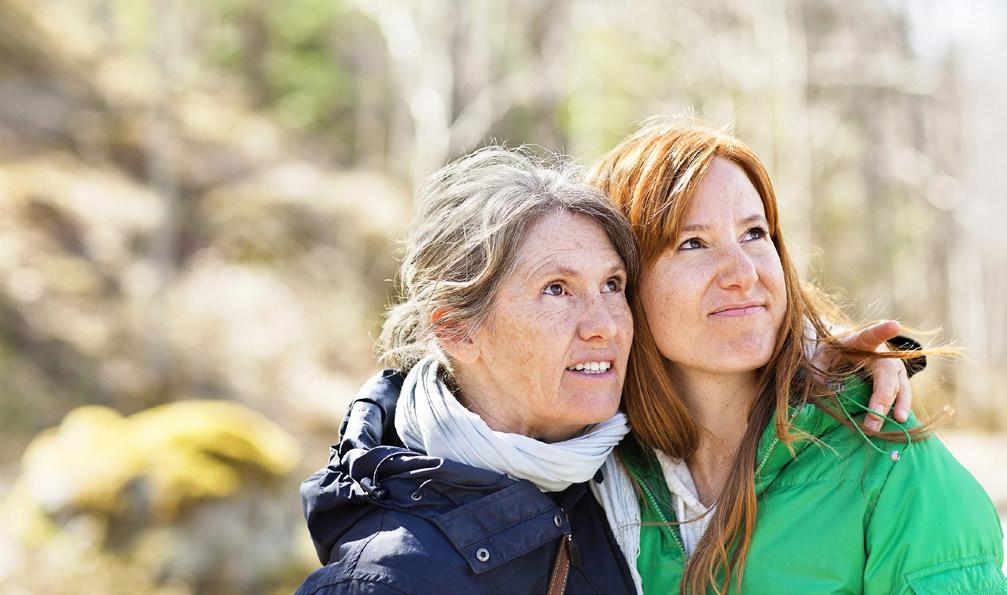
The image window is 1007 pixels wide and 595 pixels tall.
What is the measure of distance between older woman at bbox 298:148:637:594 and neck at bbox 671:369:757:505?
0.81ft

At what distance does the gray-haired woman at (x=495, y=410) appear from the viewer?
2230mm

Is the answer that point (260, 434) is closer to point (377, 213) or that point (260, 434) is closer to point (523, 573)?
point (523, 573)

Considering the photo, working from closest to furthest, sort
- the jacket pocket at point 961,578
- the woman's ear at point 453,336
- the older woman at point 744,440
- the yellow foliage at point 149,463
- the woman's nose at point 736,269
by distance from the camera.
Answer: the jacket pocket at point 961,578
the older woman at point 744,440
the woman's nose at point 736,269
the woman's ear at point 453,336
the yellow foliage at point 149,463

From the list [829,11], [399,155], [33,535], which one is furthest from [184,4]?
[33,535]

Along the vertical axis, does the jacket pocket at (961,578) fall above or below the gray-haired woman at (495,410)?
below

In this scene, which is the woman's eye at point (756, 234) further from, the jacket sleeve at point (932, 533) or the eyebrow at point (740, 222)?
the jacket sleeve at point (932, 533)

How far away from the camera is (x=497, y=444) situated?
2.40 m

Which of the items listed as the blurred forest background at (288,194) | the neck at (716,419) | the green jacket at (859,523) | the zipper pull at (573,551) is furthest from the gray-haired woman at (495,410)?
the blurred forest background at (288,194)

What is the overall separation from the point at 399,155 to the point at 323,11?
4061 mm

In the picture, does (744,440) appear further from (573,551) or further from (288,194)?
(288,194)

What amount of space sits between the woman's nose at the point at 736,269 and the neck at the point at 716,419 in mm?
318

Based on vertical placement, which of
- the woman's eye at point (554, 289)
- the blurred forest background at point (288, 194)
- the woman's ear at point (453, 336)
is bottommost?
the woman's ear at point (453, 336)

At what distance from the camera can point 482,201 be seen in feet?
8.38

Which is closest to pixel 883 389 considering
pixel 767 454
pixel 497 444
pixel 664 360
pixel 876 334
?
pixel 876 334
